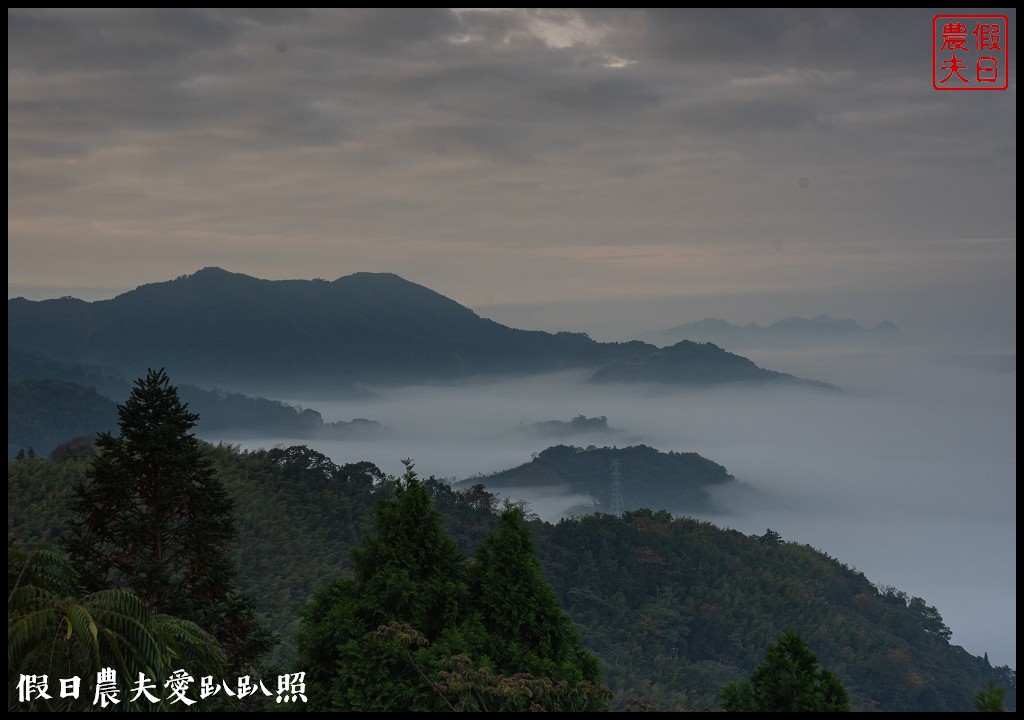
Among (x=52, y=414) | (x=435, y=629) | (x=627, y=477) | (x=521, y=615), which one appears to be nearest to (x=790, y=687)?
(x=521, y=615)

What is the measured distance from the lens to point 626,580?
45.4 m

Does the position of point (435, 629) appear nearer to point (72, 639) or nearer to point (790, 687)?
point (790, 687)

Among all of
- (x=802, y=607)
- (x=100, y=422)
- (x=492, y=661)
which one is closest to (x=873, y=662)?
(x=802, y=607)

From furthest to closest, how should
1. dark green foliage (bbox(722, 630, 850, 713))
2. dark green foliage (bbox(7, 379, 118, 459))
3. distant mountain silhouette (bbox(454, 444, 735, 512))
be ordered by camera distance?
1. distant mountain silhouette (bbox(454, 444, 735, 512))
2. dark green foliage (bbox(7, 379, 118, 459))
3. dark green foliage (bbox(722, 630, 850, 713))

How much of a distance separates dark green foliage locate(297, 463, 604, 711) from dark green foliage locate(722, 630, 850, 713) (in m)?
1.86

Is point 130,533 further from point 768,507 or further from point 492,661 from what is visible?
point 768,507

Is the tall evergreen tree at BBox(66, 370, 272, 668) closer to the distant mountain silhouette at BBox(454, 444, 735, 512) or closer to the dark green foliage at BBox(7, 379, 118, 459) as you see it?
the dark green foliage at BBox(7, 379, 118, 459)

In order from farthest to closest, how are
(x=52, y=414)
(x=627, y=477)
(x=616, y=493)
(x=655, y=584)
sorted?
(x=627, y=477) < (x=52, y=414) < (x=616, y=493) < (x=655, y=584)

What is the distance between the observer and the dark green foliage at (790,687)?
8.41 meters

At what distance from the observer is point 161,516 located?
42.7 feet

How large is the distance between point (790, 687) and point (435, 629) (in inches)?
165

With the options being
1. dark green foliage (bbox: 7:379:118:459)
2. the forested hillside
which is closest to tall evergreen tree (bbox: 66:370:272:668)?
the forested hillside

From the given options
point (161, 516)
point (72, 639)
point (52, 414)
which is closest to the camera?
point (72, 639)

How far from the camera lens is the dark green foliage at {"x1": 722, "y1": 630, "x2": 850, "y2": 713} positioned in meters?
8.41
